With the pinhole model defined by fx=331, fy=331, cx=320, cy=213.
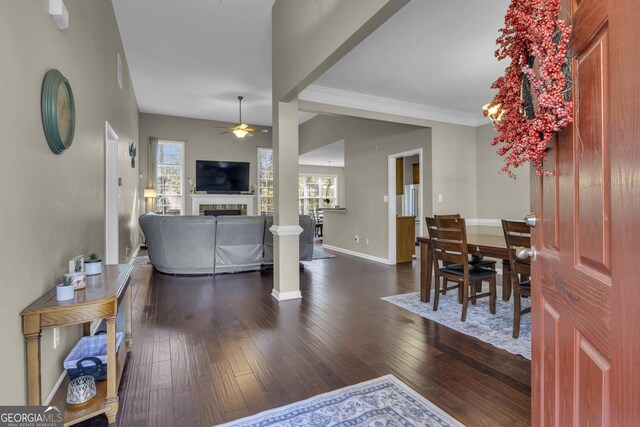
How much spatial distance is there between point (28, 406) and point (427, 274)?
329cm

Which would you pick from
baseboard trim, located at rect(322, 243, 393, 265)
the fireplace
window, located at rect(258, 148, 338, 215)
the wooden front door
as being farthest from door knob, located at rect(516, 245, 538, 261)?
window, located at rect(258, 148, 338, 215)

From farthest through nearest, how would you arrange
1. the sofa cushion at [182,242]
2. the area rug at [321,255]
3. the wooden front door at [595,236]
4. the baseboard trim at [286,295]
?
the area rug at [321,255] → the sofa cushion at [182,242] → the baseboard trim at [286,295] → the wooden front door at [595,236]

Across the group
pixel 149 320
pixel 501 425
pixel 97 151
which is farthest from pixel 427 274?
pixel 97 151

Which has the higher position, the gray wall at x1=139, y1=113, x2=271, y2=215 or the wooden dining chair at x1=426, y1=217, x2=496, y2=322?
the gray wall at x1=139, y1=113, x2=271, y2=215

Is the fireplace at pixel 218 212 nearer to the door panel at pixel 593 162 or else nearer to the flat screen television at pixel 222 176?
the flat screen television at pixel 222 176

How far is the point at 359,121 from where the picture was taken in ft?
22.4

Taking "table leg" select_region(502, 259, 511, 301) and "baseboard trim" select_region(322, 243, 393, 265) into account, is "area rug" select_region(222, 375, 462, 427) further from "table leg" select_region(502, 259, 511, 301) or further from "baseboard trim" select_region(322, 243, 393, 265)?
"baseboard trim" select_region(322, 243, 393, 265)

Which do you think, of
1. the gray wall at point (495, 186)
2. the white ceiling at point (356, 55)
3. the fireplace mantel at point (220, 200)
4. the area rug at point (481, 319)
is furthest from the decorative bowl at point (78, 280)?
the fireplace mantel at point (220, 200)

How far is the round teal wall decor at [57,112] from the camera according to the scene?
1.70m

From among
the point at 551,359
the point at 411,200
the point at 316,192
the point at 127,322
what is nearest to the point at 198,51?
the point at 127,322

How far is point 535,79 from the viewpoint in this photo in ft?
2.94

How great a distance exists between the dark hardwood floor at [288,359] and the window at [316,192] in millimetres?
8492

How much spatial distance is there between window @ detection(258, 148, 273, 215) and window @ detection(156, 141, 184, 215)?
6.82ft

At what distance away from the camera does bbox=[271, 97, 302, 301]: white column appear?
3803mm
